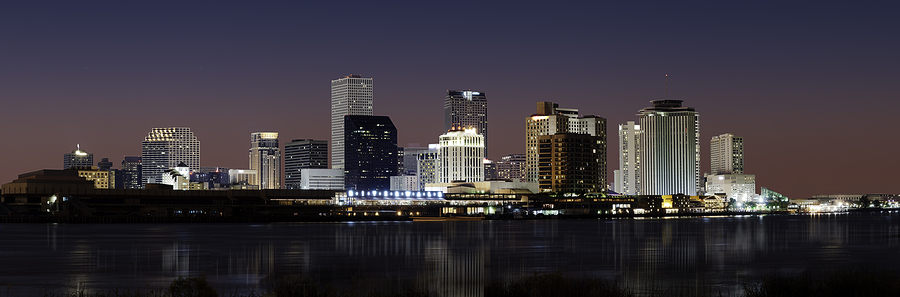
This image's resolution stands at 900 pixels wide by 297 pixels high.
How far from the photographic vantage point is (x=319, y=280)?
5912 centimetres

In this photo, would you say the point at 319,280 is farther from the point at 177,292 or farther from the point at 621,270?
the point at 621,270

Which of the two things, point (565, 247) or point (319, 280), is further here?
point (565, 247)

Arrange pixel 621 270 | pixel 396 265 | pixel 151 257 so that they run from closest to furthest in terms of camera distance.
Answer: pixel 621 270
pixel 396 265
pixel 151 257

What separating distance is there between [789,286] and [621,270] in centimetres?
2482

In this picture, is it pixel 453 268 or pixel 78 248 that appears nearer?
pixel 453 268

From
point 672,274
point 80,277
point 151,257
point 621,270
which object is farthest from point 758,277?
point 151,257

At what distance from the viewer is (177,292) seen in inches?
1597

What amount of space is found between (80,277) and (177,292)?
81.3 ft

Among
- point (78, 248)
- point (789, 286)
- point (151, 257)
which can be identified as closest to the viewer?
point (789, 286)

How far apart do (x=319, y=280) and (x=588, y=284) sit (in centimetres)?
2080

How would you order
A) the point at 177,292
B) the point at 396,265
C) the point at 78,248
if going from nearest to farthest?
the point at 177,292, the point at 396,265, the point at 78,248

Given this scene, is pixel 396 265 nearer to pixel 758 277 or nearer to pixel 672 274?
pixel 672 274

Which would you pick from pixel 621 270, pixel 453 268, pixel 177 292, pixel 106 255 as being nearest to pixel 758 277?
pixel 621 270

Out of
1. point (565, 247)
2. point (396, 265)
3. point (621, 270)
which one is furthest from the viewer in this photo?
point (565, 247)
